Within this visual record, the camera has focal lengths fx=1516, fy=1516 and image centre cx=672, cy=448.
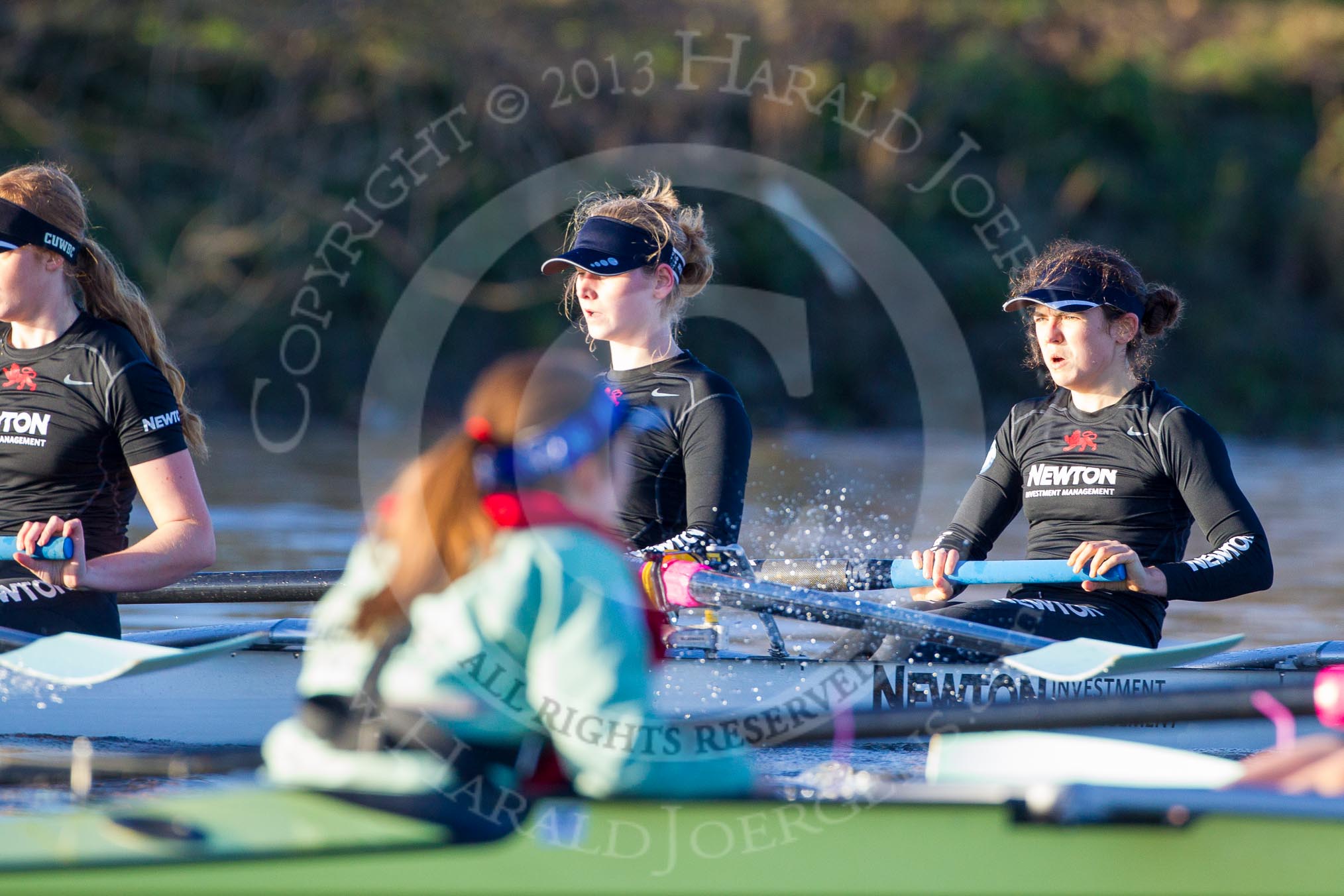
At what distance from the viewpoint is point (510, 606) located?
81.2 inches

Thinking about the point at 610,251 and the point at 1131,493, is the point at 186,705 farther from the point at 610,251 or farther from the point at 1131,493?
the point at 1131,493

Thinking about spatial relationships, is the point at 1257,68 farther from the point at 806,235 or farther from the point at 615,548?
the point at 615,548

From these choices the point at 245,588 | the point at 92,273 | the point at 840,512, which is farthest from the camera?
the point at 840,512

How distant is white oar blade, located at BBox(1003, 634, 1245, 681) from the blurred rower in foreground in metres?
1.49

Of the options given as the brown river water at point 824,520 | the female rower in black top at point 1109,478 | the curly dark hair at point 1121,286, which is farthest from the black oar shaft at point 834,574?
the curly dark hair at point 1121,286

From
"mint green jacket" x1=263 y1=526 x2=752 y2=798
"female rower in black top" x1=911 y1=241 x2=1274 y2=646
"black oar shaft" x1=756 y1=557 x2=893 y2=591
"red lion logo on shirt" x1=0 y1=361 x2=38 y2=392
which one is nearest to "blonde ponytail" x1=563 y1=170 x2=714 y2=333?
"black oar shaft" x1=756 y1=557 x2=893 y2=591

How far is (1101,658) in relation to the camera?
3469mm

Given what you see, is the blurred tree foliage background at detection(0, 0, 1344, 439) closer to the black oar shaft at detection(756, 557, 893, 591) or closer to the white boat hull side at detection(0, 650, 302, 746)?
the white boat hull side at detection(0, 650, 302, 746)

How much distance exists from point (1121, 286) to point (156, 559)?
8.73ft

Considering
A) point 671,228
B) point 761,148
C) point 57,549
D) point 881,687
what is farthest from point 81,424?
point 761,148

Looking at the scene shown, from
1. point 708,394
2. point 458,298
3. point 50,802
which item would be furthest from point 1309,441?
point 50,802

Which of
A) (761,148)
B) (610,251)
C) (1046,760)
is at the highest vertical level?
(761,148)

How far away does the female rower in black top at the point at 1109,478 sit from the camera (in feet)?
13.1

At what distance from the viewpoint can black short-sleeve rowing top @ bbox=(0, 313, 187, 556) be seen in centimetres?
382
